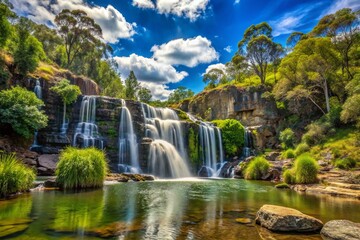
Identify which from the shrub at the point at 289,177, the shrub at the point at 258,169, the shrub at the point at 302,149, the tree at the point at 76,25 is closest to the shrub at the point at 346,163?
the shrub at the point at 289,177

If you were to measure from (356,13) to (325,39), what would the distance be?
14.9ft

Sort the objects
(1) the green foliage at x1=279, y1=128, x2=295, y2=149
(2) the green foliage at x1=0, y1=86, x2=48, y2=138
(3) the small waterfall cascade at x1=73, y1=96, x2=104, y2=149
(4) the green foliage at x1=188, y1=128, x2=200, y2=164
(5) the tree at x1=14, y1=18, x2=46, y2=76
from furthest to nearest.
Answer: (1) the green foliage at x1=279, y1=128, x2=295, y2=149 → (4) the green foliage at x1=188, y1=128, x2=200, y2=164 → (5) the tree at x1=14, y1=18, x2=46, y2=76 → (3) the small waterfall cascade at x1=73, y1=96, x2=104, y2=149 → (2) the green foliage at x1=0, y1=86, x2=48, y2=138

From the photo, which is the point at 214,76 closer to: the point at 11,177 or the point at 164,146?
the point at 164,146

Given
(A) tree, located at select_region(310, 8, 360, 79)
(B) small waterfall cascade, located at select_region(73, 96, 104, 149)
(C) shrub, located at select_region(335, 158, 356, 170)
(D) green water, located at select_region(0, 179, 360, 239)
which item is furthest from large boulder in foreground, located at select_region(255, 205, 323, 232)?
(A) tree, located at select_region(310, 8, 360, 79)

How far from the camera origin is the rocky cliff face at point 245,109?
122 ft

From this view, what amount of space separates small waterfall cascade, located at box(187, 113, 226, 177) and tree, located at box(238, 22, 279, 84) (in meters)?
21.0

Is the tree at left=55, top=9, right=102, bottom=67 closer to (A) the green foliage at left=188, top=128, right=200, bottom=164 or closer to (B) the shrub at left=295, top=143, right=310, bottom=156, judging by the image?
(A) the green foliage at left=188, top=128, right=200, bottom=164

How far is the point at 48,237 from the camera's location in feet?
16.9

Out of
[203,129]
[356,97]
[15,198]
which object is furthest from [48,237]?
[203,129]

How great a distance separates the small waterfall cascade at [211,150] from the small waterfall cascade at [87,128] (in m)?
13.7

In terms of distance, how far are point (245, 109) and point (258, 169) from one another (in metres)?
21.5

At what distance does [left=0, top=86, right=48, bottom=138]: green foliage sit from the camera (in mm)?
19969

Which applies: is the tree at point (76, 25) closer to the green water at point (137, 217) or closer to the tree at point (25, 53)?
the tree at point (25, 53)

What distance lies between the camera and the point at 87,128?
89.3 ft
